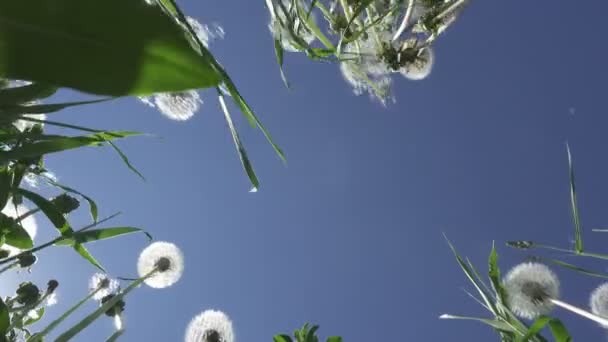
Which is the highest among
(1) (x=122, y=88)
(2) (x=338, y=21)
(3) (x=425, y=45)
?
(2) (x=338, y=21)

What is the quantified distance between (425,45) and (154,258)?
1080 mm

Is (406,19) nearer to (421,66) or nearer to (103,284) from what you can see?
(421,66)

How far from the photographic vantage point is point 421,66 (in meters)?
1.80

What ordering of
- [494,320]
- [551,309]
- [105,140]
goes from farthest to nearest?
[551,309] < [494,320] < [105,140]

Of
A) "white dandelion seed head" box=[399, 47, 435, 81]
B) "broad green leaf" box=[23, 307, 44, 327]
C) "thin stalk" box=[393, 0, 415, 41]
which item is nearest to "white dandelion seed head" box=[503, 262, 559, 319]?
"white dandelion seed head" box=[399, 47, 435, 81]

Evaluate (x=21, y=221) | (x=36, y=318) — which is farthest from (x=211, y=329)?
(x=21, y=221)

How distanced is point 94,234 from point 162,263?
80 cm

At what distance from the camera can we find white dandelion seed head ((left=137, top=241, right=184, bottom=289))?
1.77 metres

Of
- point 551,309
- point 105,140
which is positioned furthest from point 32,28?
point 551,309

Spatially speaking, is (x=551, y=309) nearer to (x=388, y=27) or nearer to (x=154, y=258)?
(x=388, y=27)

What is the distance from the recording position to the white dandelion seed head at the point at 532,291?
5.74 ft

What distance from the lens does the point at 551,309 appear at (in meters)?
1.76

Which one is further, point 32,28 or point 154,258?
point 154,258

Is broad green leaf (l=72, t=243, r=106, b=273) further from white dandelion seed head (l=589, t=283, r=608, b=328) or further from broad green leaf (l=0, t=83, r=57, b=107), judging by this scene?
white dandelion seed head (l=589, t=283, r=608, b=328)
